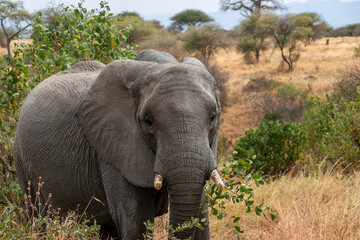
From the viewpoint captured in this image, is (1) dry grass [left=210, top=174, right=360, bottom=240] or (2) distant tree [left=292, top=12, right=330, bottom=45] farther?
(2) distant tree [left=292, top=12, right=330, bottom=45]

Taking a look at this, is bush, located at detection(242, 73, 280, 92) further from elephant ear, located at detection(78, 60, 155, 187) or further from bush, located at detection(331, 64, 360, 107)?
elephant ear, located at detection(78, 60, 155, 187)

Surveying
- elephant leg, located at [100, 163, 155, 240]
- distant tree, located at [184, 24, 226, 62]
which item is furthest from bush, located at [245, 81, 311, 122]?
elephant leg, located at [100, 163, 155, 240]

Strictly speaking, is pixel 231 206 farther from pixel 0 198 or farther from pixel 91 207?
pixel 0 198

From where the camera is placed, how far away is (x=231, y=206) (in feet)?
14.1

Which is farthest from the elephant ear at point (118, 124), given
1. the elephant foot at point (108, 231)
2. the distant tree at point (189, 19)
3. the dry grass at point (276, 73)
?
the distant tree at point (189, 19)

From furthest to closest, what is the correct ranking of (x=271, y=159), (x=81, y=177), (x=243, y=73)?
(x=243, y=73) → (x=271, y=159) → (x=81, y=177)

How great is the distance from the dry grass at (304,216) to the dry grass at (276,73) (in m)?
6.40

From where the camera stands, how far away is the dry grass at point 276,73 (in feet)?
49.8

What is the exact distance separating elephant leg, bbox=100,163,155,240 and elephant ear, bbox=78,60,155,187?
0.09 metres

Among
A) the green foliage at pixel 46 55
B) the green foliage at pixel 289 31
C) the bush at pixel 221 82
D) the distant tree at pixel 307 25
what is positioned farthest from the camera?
Result: the distant tree at pixel 307 25

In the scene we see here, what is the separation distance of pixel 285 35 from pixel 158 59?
→ 22072 mm

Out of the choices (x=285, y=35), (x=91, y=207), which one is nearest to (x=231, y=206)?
(x=91, y=207)

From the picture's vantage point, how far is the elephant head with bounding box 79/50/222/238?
1.99 m

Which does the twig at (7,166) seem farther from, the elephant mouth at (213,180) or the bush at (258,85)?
the bush at (258,85)
